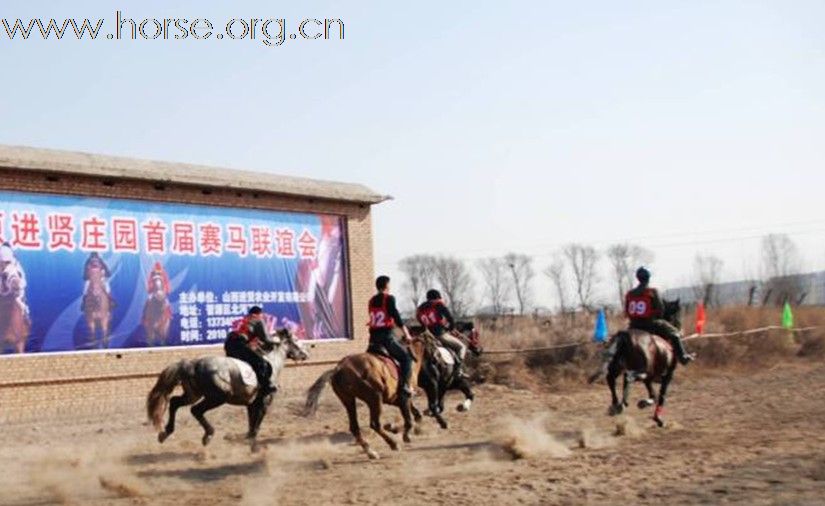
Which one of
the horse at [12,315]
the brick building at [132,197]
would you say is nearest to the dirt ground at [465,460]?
the brick building at [132,197]

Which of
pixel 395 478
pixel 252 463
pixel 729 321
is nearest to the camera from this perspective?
pixel 395 478

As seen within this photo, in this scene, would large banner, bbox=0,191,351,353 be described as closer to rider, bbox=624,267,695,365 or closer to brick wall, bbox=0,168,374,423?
brick wall, bbox=0,168,374,423

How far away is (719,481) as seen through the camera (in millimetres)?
9492

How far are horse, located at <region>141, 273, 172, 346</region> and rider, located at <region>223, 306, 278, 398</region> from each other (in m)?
6.12

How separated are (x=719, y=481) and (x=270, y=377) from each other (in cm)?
709

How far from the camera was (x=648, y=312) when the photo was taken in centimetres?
1523

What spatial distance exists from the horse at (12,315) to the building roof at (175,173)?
216cm

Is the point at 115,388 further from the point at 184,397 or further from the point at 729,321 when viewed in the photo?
the point at 729,321

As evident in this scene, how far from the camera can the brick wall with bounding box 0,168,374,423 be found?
1770 cm

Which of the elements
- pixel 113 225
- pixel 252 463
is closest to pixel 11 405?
pixel 113 225

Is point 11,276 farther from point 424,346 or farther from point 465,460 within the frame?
point 465,460

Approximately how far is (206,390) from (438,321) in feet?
14.7

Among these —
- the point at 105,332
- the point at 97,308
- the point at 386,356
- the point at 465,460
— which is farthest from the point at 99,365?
the point at 465,460

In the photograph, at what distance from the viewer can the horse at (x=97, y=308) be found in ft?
62.4
